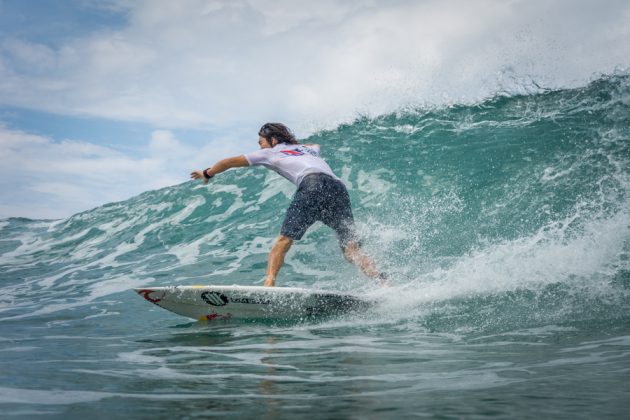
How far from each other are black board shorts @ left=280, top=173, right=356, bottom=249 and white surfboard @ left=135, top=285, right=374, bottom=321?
0.78 meters

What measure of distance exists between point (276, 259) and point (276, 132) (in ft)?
4.91

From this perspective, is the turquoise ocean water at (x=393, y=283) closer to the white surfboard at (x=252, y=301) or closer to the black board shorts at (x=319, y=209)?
the white surfboard at (x=252, y=301)

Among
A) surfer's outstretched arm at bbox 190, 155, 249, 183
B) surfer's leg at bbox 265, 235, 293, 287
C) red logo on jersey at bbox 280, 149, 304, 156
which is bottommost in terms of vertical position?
surfer's leg at bbox 265, 235, 293, 287

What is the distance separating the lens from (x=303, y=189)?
5.74 m

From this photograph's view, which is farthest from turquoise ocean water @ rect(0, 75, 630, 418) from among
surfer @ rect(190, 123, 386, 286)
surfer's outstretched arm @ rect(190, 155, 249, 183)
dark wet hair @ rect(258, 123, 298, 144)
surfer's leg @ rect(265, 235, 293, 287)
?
dark wet hair @ rect(258, 123, 298, 144)

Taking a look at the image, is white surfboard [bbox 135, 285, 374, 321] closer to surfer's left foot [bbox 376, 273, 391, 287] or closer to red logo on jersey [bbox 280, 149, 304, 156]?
surfer's left foot [bbox 376, 273, 391, 287]

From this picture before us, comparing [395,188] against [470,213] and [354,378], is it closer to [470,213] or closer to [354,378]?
[470,213]

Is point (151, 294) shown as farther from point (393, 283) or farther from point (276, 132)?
point (393, 283)

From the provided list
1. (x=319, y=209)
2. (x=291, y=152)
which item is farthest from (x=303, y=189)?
(x=291, y=152)

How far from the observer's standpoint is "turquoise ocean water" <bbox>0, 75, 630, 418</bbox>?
91.0 inches

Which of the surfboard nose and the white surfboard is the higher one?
the surfboard nose

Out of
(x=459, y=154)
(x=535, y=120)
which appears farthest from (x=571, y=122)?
(x=459, y=154)

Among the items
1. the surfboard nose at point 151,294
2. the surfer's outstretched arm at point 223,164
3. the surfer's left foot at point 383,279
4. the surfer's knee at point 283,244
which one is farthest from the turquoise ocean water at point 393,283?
the surfer's outstretched arm at point 223,164

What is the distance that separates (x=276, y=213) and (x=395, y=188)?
2285mm
